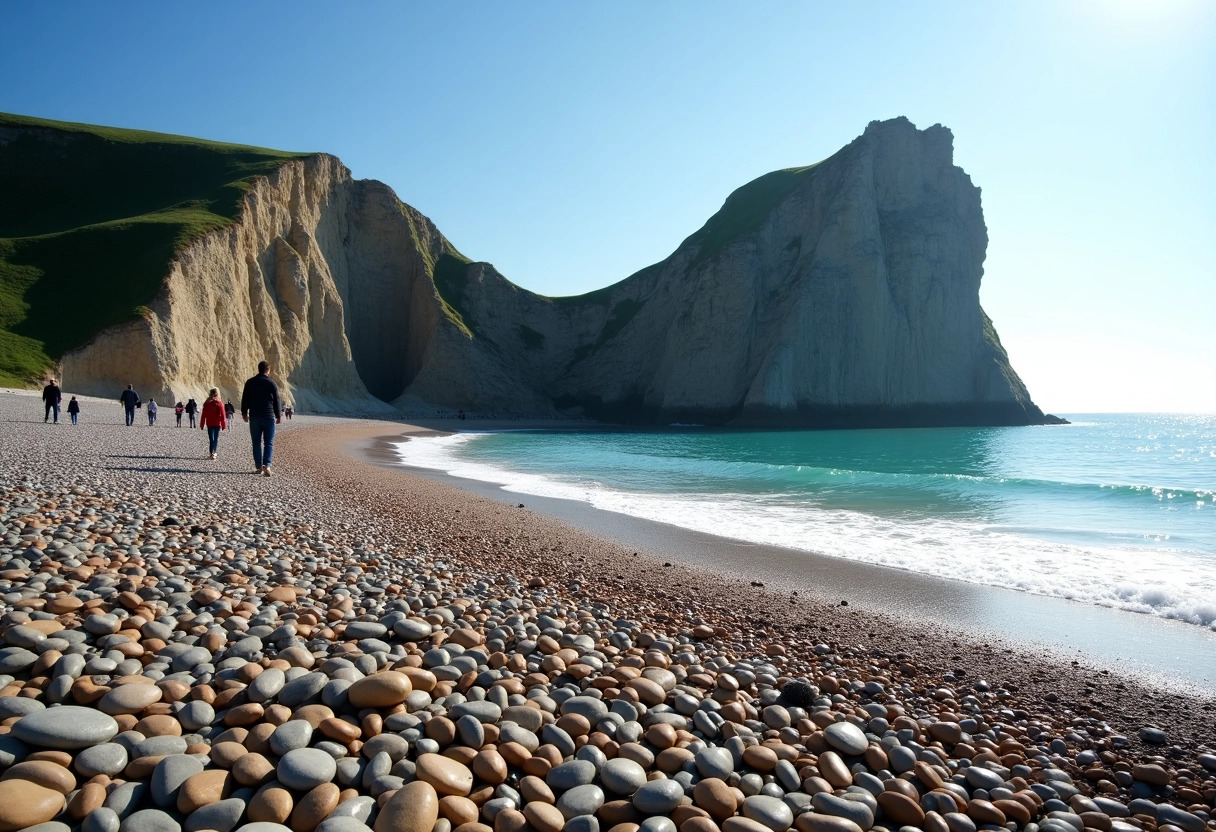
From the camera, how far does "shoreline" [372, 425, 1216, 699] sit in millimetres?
5414

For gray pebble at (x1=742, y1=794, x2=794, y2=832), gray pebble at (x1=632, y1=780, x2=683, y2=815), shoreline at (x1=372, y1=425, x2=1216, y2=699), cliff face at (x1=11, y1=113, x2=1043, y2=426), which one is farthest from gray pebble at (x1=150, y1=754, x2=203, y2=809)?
cliff face at (x1=11, y1=113, x2=1043, y2=426)

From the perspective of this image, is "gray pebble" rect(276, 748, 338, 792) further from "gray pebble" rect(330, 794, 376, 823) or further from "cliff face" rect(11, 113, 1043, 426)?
"cliff face" rect(11, 113, 1043, 426)

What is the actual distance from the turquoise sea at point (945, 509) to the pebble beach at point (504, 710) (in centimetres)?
369

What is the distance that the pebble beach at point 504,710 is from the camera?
240cm

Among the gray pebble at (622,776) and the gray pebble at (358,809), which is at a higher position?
the gray pebble at (358,809)

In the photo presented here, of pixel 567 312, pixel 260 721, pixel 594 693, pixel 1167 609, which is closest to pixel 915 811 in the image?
pixel 594 693

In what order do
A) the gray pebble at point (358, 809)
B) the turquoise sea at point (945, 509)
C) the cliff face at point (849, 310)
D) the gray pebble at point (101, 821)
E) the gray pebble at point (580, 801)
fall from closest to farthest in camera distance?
the gray pebble at point (101, 821)
the gray pebble at point (358, 809)
the gray pebble at point (580, 801)
the turquoise sea at point (945, 509)
the cliff face at point (849, 310)

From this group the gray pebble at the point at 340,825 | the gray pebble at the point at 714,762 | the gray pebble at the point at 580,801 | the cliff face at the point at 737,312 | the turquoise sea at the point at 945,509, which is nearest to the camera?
the gray pebble at the point at 340,825

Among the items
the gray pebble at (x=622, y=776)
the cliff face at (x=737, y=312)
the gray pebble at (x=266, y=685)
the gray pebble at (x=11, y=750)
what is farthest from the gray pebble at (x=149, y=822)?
the cliff face at (x=737, y=312)

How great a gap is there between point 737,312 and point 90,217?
61027 mm

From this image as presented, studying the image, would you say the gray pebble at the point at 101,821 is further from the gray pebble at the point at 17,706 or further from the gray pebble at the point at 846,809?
the gray pebble at the point at 846,809

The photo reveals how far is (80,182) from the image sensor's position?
5931cm

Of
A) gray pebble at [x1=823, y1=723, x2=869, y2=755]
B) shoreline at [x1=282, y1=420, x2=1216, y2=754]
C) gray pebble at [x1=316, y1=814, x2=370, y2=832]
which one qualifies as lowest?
shoreline at [x1=282, y1=420, x2=1216, y2=754]

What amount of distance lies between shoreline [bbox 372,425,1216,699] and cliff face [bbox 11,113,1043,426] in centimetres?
4851
